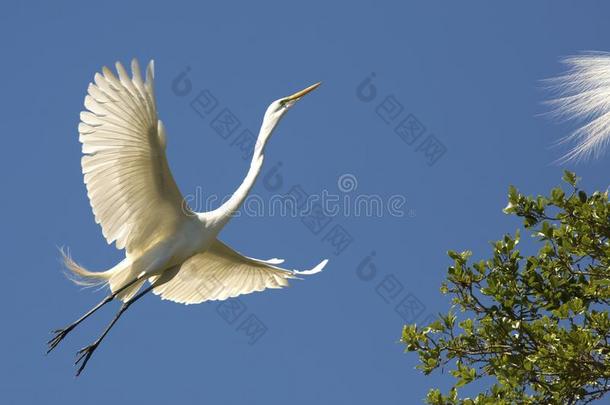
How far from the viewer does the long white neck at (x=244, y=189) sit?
7.09 meters

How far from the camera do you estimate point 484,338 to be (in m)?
5.73

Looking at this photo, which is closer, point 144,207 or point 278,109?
point 144,207

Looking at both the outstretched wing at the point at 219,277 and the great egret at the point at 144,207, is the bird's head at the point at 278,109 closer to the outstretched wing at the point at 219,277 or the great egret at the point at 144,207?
the great egret at the point at 144,207

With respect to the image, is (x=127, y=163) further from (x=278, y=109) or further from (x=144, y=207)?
(x=278, y=109)

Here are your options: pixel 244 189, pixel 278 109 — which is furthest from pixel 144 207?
pixel 278 109

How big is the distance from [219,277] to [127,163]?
6.59 ft

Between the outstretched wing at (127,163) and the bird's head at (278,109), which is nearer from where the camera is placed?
the outstretched wing at (127,163)

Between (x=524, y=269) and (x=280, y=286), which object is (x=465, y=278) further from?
(x=280, y=286)

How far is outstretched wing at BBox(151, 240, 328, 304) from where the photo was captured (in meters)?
8.14

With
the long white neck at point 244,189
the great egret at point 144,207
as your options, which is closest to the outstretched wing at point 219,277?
the great egret at point 144,207

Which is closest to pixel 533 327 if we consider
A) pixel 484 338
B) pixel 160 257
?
pixel 484 338

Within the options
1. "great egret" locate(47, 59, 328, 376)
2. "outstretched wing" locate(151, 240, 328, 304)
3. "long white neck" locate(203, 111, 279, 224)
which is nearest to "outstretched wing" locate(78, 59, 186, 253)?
"great egret" locate(47, 59, 328, 376)

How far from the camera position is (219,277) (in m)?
8.29

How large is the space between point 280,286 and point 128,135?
8.02 feet
